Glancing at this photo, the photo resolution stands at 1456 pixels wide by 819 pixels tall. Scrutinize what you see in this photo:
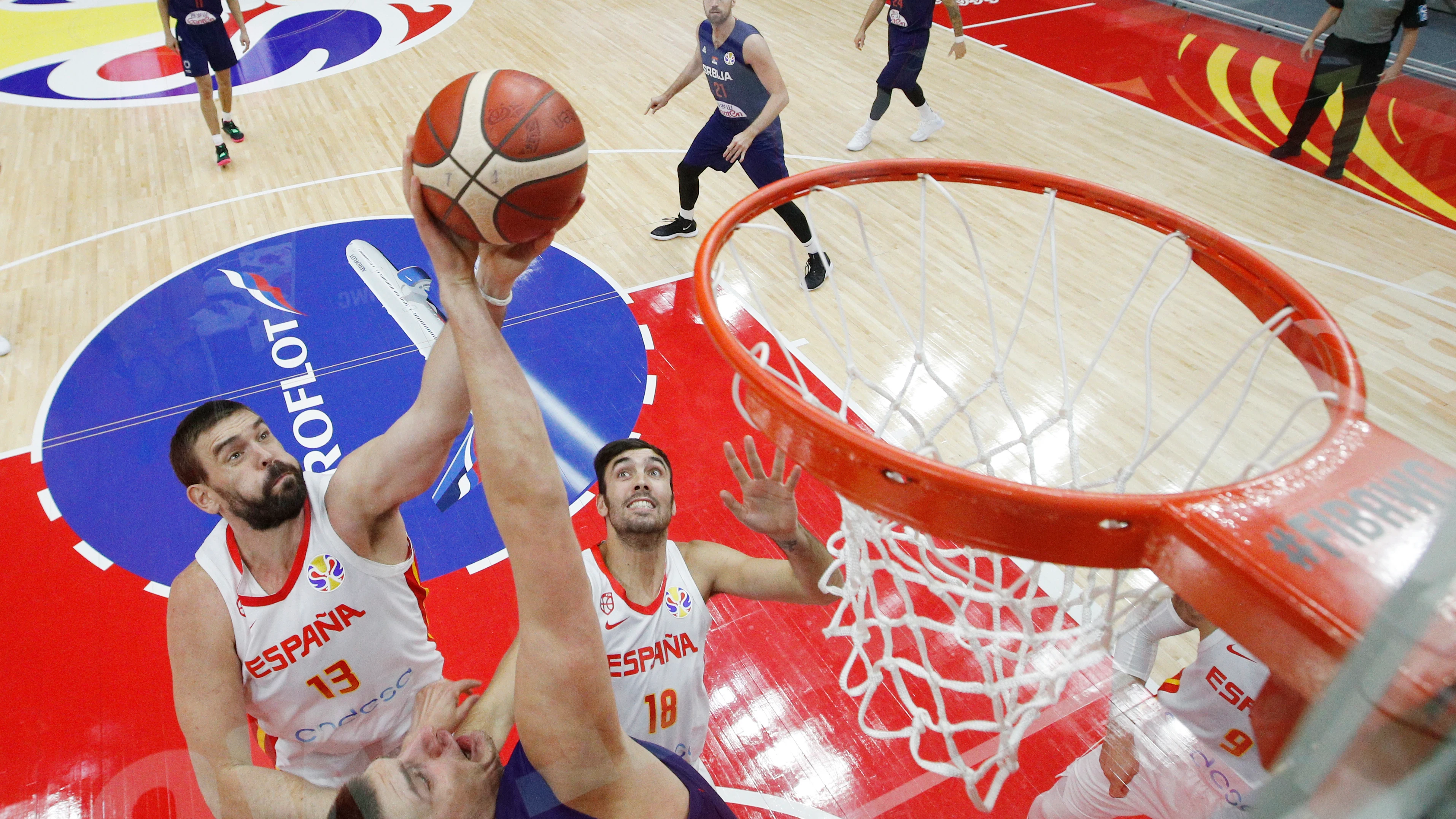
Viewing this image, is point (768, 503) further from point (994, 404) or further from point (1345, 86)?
point (1345, 86)

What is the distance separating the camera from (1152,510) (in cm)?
124

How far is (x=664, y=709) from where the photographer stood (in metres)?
2.25

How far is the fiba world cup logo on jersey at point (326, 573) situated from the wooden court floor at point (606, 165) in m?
2.99

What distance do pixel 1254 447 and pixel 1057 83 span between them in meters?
6.25

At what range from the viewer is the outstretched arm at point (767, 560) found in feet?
6.41

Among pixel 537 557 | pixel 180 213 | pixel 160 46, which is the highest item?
pixel 537 557

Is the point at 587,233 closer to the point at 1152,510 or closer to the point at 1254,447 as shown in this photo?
the point at 1254,447

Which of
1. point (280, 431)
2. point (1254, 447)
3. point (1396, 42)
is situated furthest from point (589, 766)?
point (1396, 42)

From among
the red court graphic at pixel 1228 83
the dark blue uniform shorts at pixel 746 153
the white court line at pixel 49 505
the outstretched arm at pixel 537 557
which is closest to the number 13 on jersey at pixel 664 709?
the outstretched arm at pixel 537 557

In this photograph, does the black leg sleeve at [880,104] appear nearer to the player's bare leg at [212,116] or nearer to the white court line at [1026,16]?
the white court line at [1026,16]

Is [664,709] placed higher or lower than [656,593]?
lower

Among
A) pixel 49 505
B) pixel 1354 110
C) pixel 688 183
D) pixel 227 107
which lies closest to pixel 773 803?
pixel 49 505

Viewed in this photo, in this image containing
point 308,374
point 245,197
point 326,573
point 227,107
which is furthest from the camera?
point 227,107

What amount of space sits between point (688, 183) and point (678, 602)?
338 centimetres
